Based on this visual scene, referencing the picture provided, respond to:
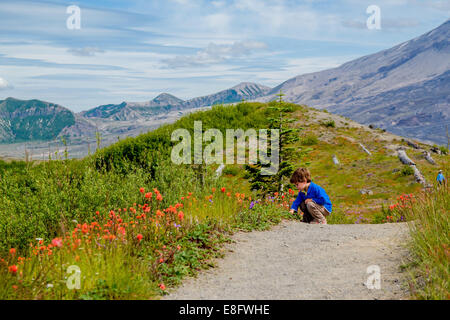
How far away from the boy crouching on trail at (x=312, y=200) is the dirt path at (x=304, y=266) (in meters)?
0.84

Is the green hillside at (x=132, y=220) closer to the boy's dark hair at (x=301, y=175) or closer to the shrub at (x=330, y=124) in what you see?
the boy's dark hair at (x=301, y=175)

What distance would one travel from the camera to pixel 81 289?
14.5ft

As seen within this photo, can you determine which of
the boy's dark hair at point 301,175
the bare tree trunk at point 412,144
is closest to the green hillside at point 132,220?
the boy's dark hair at point 301,175

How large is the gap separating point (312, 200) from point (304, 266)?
335 cm

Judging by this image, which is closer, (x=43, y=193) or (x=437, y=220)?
(x=437, y=220)

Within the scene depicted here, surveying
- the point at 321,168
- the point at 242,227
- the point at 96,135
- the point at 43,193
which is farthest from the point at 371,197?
the point at 43,193

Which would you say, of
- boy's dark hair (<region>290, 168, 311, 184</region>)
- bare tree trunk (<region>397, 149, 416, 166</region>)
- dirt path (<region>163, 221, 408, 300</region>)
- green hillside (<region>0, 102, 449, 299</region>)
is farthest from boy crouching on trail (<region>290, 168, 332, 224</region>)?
bare tree trunk (<region>397, 149, 416, 166</region>)

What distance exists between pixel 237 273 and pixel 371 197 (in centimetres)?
1204

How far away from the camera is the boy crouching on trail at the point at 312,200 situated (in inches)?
352

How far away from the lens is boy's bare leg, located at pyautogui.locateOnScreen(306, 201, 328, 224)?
8.96 meters

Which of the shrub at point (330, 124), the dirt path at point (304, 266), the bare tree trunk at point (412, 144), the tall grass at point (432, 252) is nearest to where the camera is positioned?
the tall grass at point (432, 252)

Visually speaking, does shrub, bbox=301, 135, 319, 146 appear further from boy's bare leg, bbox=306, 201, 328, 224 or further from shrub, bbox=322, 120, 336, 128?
boy's bare leg, bbox=306, 201, 328, 224

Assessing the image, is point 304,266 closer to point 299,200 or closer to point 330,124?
point 299,200
